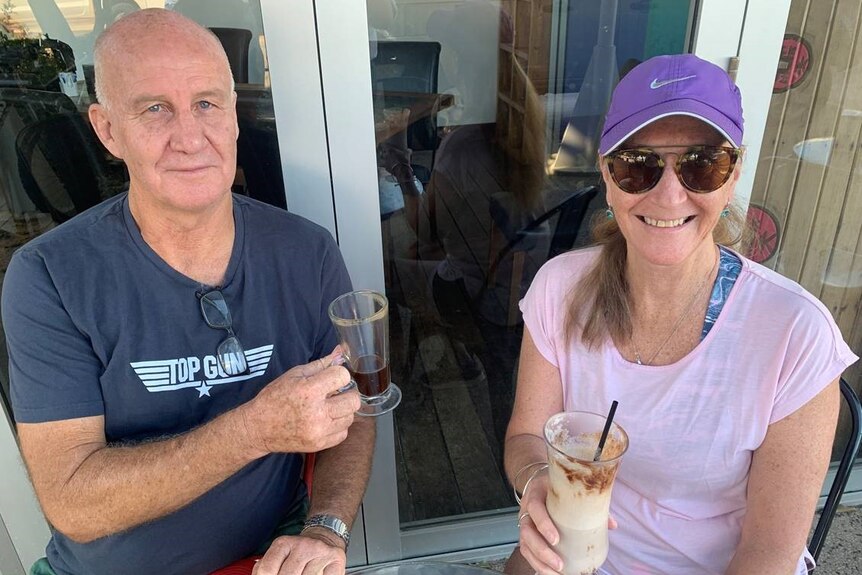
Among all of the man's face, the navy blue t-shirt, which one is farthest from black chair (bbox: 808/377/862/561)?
the man's face

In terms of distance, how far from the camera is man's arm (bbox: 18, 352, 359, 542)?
126cm

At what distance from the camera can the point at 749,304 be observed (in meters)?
1.34

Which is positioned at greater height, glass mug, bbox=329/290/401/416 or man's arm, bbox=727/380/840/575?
glass mug, bbox=329/290/401/416

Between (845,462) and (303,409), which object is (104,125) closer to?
(303,409)

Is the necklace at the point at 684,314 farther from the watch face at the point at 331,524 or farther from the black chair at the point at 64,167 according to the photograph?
the black chair at the point at 64,167

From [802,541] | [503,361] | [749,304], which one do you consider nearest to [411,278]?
[503,361]

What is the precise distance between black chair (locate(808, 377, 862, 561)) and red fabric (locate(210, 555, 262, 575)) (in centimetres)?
144

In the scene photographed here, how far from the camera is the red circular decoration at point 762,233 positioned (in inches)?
90.0

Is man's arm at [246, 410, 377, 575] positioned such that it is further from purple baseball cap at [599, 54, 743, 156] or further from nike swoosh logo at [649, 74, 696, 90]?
nike swoosh logo at [649, 74, 696, 90]

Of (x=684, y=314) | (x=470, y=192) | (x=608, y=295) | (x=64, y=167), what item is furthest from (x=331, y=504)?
(x=470, y=192)

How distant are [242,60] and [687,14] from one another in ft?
A: 4.52

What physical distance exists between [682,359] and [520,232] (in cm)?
154

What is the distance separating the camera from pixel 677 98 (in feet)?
4.02

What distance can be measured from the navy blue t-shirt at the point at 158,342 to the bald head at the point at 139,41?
1.02ft
